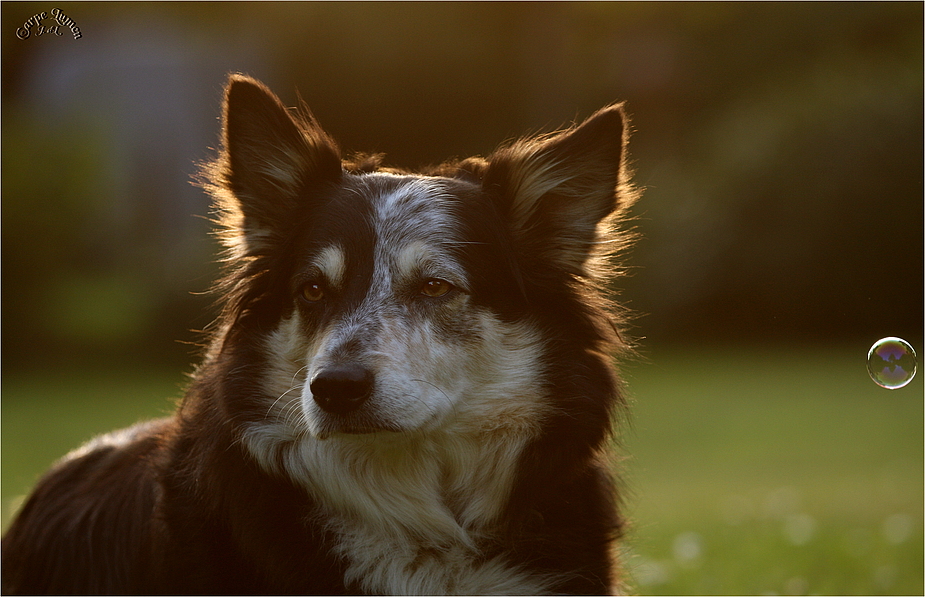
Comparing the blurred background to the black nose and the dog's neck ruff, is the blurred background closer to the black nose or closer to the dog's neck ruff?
the dog's neck ruff

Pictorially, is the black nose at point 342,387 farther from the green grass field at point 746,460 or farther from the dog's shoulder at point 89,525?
the green grass field at point 746,460

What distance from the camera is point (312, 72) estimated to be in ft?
61.9

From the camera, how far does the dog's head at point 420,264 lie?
11.4ft

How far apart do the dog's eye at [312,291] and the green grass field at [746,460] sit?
61.9 inches

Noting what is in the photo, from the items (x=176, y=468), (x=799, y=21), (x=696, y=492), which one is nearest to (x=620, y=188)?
(x=176, y=468)

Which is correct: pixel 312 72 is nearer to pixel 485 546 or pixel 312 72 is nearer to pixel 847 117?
pixel 847 117

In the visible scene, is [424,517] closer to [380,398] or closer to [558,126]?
[380,398]

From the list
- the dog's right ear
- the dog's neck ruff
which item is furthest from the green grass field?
the dog's right ear

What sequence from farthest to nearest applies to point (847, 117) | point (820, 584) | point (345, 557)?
point (847, 117), point (820, 584), point (345, 557)

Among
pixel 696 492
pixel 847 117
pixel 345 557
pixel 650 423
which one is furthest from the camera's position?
pixel 847 117

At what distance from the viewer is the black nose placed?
122 inches

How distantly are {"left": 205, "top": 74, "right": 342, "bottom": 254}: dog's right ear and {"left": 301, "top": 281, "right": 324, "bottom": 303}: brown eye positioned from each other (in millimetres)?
375

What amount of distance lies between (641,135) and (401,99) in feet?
18.8

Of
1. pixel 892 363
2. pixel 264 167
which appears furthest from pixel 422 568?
pixel 892 363
